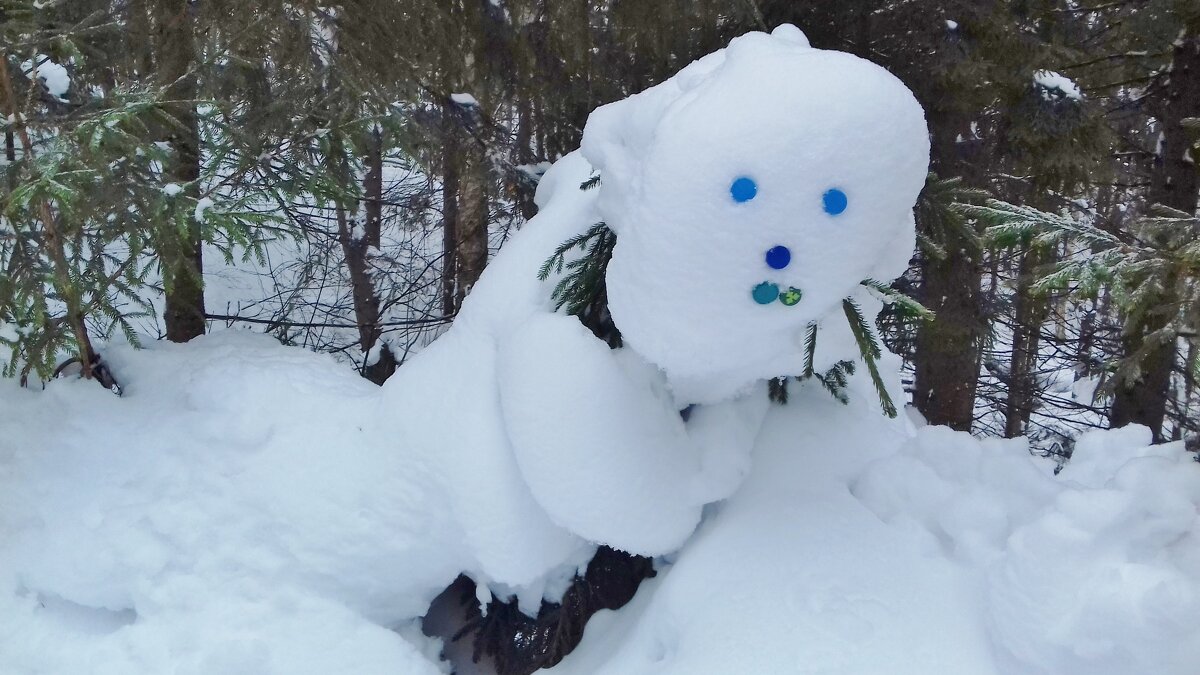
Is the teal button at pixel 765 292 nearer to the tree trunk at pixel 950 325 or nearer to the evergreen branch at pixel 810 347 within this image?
the evergreen branch at pixel 810 347

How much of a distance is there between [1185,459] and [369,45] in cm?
409

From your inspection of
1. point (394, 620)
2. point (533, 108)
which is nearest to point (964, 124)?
point (533, 108)

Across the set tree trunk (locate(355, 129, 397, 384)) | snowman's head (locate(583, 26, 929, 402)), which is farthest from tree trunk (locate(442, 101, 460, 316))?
snowman's head (locate(583, 26, 929, 402))

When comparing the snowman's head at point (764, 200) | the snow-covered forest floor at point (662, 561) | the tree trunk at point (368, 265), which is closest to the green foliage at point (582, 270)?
the snowman's head at point (764, 200)

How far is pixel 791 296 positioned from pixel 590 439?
86cm

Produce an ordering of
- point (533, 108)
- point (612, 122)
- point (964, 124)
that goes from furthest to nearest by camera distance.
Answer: point (964, 124), point (533, 108), point (612, 122)

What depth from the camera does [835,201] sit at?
2.05m

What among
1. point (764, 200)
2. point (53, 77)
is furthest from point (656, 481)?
point (53, 77)

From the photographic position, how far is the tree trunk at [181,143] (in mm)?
3508

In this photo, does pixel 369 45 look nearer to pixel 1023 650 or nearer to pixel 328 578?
pixel 328 578

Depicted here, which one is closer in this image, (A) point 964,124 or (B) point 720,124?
(B) point 720,124

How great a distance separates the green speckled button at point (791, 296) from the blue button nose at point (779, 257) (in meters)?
0.09

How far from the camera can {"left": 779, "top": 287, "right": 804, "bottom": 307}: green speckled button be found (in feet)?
7.09

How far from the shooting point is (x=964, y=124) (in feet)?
17.9
